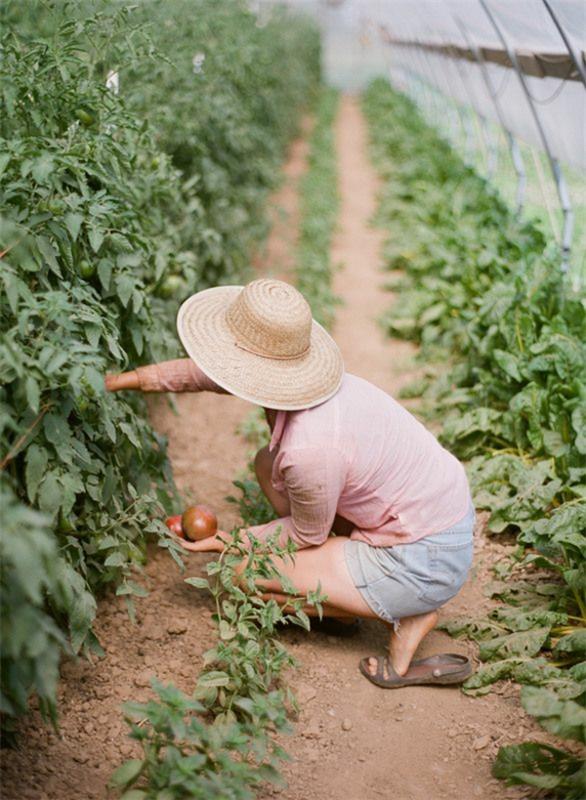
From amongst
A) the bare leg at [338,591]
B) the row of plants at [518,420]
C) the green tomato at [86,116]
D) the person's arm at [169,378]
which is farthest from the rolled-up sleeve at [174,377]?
the row of plants at [518,420]

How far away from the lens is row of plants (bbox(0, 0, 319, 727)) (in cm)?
180

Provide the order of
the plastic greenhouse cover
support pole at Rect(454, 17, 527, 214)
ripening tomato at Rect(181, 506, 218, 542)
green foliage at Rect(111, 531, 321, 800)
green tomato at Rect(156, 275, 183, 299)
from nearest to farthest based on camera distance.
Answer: green foliage at Rect(111, 531, 321, 800) → ripening tomato at Rect(181, 506, 218, 542) → green tomato at Rect(156, 275, 183, 299) → the plastic greenhouse cover → support pole at Rect(454, 17, 527, 214)

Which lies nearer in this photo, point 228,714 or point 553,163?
point 228,714

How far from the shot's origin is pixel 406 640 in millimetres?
2732

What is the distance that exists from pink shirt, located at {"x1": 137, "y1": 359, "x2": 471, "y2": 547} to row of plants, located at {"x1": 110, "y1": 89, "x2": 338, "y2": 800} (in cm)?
17

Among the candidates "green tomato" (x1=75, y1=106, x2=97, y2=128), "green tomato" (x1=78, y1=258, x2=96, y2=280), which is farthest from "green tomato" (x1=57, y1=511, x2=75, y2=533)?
"green tomato" (x1=75, y1=106, x2=97, y2=128)

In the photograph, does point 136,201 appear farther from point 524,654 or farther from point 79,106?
point 524,654

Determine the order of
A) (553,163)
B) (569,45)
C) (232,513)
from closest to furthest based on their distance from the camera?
(232,513) → (569,45) → (553,163)

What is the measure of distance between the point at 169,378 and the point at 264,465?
0.61 m

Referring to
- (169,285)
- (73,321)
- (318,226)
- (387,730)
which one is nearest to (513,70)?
(318,226)

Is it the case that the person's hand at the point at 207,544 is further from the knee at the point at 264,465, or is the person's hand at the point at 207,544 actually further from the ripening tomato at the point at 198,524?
the knee at the point at 264,465

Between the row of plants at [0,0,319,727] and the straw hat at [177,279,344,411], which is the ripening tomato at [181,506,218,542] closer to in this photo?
the row of plants at [0,0,319,727]

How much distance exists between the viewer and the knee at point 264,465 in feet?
9.97

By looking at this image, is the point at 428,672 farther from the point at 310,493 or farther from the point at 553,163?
the point at 553,163
